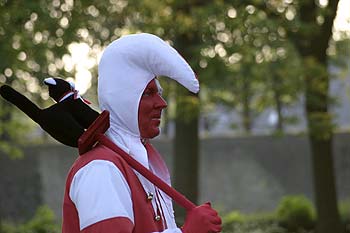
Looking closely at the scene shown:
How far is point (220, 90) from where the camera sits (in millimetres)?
9406

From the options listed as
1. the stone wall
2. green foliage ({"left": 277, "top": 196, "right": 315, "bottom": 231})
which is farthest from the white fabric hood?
the stone wall

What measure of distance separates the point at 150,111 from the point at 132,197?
339 mm

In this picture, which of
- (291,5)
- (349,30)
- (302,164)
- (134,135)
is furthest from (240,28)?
(302,164)

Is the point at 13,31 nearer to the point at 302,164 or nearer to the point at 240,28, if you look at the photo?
the point at 240,28

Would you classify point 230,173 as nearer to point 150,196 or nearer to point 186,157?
point 186,157

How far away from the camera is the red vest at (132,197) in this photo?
8.89 feet

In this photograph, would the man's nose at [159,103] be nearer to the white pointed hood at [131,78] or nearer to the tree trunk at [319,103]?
the white pointed hood at [131,78]

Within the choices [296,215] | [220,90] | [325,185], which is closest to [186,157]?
[220,90]

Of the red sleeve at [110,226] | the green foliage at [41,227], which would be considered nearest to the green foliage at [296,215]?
the green foliage at [41,227]

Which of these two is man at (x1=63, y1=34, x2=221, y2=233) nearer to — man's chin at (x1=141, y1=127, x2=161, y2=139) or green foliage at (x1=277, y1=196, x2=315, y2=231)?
man's chin at (x1=141, y1=127, x2=161, y2=139)

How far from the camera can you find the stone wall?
15.6 m

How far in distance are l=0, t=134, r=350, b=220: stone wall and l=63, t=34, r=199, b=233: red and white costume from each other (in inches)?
501

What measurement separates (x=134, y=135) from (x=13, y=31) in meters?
4.22

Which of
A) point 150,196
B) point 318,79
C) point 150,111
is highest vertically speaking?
point 318,79
